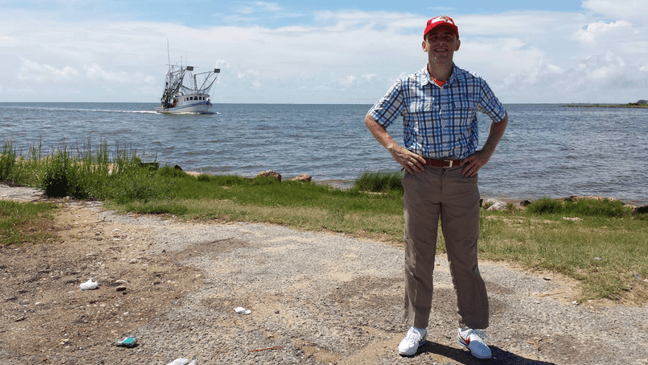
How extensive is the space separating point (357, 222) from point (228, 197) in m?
4.39

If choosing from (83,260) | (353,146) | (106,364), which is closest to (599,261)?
(106,364)

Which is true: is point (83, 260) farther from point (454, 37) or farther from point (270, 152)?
point (270, 152)

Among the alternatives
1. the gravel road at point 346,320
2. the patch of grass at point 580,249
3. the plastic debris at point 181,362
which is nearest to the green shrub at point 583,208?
the patch of grass at point 580,249

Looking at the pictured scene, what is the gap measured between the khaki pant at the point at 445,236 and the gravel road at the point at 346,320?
0.35 metres

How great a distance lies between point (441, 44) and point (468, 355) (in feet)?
7.07

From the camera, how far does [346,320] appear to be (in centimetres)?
401

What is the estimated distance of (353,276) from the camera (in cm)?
511

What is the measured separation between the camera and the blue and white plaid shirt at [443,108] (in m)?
3.08

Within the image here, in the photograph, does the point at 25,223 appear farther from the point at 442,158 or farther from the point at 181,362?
the point at 442,158

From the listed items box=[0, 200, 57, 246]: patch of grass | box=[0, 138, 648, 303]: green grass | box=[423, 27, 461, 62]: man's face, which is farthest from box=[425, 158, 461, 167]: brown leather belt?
box=[0, 200, 57, 246]: patch of grass

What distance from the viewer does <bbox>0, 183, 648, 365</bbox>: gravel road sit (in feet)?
11.3

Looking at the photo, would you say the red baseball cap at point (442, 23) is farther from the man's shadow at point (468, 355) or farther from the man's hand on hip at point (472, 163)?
Result: the man's shadow at point (468, 355)

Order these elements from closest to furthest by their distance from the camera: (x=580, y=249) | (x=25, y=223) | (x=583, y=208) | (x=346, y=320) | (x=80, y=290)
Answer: (x=346, y=320)
(x=80, y=290)
(x=580, y=249)
(x=25, y=223)
(x=583, y=208)

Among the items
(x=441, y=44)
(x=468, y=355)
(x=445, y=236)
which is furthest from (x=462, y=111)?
(x=468, y=355)
